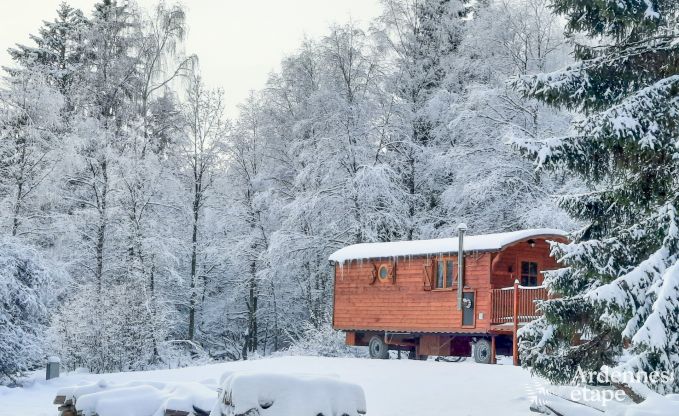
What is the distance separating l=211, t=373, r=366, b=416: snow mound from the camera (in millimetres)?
6812

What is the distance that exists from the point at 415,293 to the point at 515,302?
3494 mm

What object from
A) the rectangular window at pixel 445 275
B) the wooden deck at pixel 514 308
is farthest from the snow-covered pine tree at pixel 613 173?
the rectangular window at pixel 445 275

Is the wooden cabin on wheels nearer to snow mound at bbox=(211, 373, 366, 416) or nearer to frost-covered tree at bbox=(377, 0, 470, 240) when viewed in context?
frost-covered tree at bbox=(377, 0, 470, 240)

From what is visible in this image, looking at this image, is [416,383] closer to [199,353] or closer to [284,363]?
[284,363]

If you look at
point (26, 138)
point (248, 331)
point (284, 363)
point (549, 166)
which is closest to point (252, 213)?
point (248, 331)

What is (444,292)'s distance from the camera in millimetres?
20000

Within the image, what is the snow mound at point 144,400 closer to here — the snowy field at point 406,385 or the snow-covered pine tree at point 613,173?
the snowy field at point 406,385

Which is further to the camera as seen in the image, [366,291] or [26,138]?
[26,138]

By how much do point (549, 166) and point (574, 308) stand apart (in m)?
1.79

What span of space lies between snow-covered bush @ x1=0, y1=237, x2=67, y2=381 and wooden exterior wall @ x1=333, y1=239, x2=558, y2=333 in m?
7.77

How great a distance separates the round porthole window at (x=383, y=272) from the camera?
21.5 meters

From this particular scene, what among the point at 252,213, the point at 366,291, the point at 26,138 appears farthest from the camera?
the point at 252,213

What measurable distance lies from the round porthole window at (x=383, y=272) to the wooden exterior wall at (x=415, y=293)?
92 millimetres

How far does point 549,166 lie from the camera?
33.6ft
